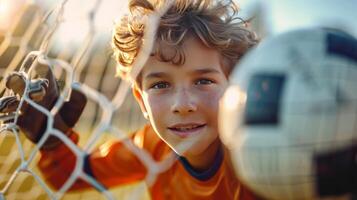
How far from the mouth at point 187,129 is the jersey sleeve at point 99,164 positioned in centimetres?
44

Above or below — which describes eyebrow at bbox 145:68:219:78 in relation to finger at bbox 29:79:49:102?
above

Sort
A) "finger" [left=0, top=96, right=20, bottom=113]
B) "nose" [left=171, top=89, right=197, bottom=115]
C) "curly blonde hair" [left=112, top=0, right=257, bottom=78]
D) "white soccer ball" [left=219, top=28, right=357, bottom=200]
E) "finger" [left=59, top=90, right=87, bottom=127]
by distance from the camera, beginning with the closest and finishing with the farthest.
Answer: "white soccer ball" [left=219, top=28, right=357, bottom=200], "nose" [left=171, top=89, right=197, bottom=115], "curly blonde hair" [left=112, top=0, right=257, bottom=78], "finger" [left=0, top=96, right=20, bottom=113], "finger" [left=59, top=90, right=87, bottom=127]

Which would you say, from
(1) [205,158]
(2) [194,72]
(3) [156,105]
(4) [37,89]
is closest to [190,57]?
(2) [194,72]

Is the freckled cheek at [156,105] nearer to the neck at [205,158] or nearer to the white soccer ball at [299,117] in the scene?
the neck at [205,158]

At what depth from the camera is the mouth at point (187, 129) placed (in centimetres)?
153

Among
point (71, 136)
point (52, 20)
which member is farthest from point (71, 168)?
point (52, 20)

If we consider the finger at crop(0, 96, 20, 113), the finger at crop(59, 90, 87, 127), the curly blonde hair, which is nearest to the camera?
the curly blonde hair

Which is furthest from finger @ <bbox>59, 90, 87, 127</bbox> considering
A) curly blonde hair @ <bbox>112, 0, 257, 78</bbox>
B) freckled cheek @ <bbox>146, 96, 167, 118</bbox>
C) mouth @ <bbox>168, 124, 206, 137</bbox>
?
mouth @ <bbox>168, 124, 206, 137</bbox>

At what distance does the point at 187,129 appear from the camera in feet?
5.05

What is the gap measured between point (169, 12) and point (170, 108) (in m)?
0.30

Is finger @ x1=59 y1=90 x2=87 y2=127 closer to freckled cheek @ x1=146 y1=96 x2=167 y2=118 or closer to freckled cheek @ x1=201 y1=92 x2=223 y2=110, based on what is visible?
freckled cheek @ x1=146 y1=96 x2=167 y2=118

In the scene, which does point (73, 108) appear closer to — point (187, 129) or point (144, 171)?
point (144, 171)

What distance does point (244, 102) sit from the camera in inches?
41.9

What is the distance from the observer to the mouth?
1530 millimetres
